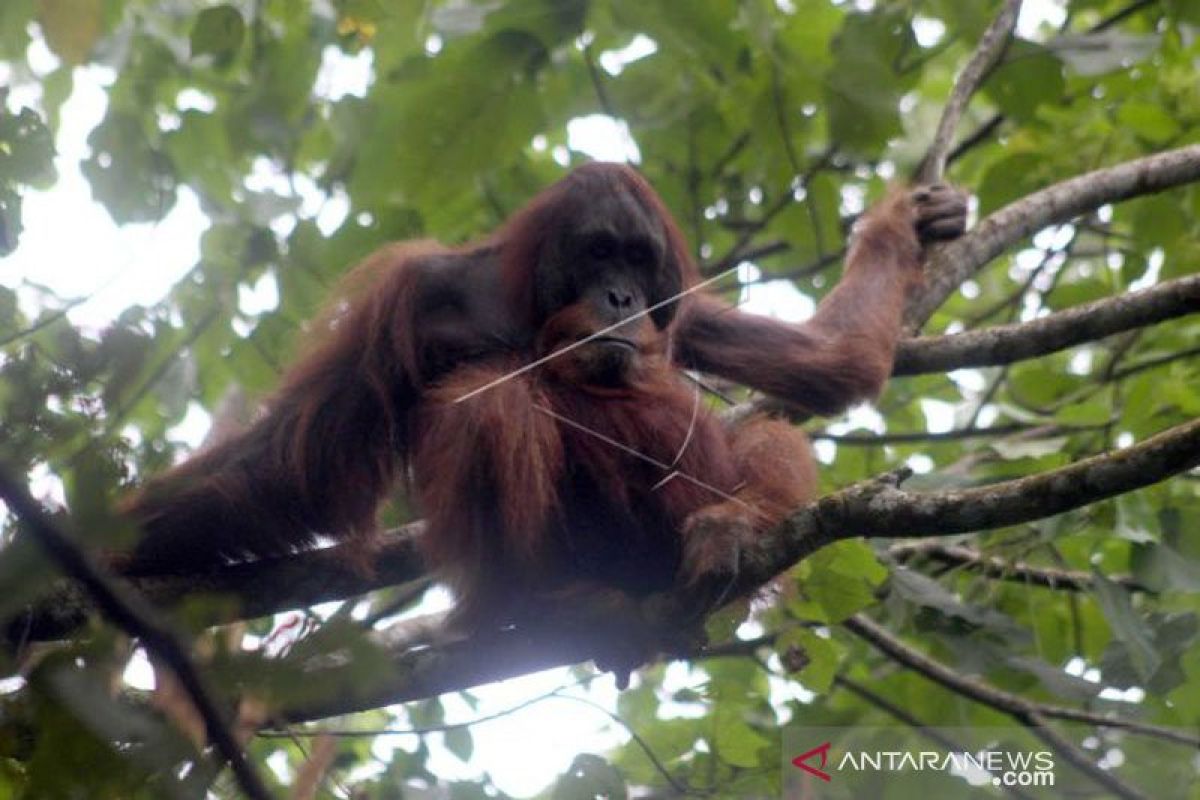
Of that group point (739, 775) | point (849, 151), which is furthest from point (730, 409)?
point (739, 775)

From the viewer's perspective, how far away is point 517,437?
3971 mm

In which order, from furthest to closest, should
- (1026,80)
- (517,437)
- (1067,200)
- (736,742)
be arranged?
(1026,80), (1067,200), (736,742), (517,437)

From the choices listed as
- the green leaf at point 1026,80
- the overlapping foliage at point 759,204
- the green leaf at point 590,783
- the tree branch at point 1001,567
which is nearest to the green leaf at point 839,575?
the overlapping foliage at point 759,204

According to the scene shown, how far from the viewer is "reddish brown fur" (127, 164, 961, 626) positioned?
3.99 metres

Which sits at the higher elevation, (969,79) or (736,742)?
(969,79)

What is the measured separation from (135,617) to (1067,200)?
4.13 meters

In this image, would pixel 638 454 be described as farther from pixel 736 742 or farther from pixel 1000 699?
pixel 1000 699

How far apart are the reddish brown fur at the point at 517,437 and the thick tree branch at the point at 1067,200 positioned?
0.53 m

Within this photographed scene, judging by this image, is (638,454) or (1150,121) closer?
(638,454)

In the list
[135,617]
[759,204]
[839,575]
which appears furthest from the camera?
[759,204]

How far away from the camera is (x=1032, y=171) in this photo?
5.91 meters

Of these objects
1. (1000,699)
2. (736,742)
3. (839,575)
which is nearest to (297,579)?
(736,742)

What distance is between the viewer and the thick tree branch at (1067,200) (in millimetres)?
5086

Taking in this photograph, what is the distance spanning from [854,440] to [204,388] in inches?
→ 91.7
